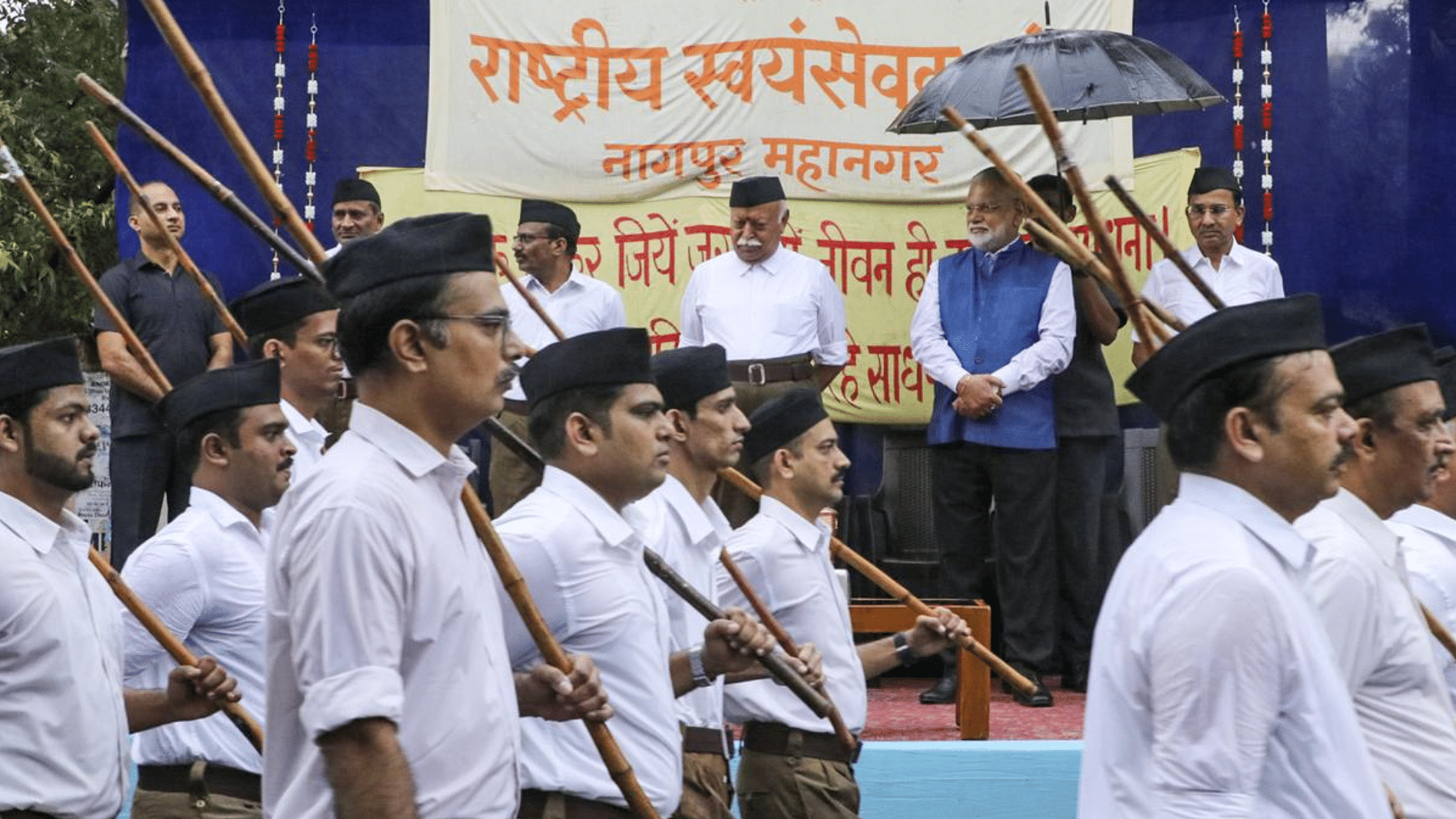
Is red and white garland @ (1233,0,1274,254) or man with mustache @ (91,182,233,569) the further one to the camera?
red and white garland @ (1233,0,1274,254)

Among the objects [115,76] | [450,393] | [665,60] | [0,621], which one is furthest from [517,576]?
[115,76]

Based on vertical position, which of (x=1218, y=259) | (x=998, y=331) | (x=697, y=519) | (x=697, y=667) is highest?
(x=1218, y=259)

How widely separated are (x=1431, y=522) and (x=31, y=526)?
3012mm

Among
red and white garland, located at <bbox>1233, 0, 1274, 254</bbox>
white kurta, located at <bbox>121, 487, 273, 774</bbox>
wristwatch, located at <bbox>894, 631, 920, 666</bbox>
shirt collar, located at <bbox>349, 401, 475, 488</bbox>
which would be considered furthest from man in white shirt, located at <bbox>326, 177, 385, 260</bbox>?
shirt collar, located at <bbox>349, 401, 475, 488</bbox>

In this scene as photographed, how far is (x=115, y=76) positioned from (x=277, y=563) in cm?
1562

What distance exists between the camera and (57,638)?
426cm

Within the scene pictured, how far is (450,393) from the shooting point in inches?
123

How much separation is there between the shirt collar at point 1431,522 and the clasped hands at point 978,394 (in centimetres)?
345

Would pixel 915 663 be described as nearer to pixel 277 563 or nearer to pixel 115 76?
pixel 277 563

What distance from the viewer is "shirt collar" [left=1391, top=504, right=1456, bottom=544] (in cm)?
483

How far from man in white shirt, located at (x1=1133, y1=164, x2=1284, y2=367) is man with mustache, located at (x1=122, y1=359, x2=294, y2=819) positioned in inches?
183

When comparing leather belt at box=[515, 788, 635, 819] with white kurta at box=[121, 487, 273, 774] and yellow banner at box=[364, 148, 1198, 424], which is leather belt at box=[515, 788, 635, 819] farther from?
yellow banner at box=[364, 148, 1198, 424]

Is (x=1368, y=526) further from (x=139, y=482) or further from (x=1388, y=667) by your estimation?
(x=139, y=482)

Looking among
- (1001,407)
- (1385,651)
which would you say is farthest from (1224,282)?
(1385,651)
